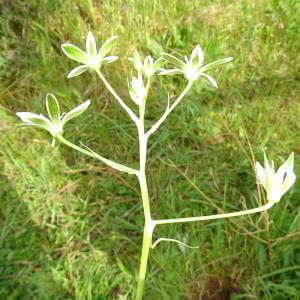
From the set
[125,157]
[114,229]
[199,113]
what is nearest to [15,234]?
[114,229]

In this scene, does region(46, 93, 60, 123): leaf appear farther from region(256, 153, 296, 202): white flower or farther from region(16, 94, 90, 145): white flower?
region(256, 153, 296, 202): white flower

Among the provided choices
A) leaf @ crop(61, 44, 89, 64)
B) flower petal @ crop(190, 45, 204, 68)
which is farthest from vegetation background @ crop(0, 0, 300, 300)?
leaf @ crop(61, 44, 89, 64)

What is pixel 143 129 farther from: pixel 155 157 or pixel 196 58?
pixel 155 157

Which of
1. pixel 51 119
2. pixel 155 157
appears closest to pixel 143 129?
pixel 51 119

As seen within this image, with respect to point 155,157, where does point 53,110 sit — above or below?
below

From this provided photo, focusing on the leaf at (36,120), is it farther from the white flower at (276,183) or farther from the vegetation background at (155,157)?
the vegetation background at (155,157)

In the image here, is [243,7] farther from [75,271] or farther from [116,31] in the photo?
[75,271]
